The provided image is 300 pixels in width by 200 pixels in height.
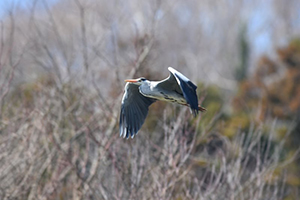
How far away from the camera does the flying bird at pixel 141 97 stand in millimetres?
6219

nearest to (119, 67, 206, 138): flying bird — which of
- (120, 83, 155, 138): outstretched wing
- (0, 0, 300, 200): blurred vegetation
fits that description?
(120, 83, 155, 138): outstretched wing

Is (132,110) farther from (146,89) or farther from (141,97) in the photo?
(146,89)

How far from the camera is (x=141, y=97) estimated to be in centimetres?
A: 682

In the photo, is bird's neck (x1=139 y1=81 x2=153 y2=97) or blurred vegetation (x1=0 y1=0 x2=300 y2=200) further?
blurred vegetation (x1=0 y1=0 x2=300 y2=200)

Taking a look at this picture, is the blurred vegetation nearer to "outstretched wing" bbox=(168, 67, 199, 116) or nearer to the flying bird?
the flying bird

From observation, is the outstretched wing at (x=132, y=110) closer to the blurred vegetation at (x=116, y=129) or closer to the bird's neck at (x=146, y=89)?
the blurred vegetation at (x=116, y=129)

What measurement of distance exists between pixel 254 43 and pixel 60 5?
1207 cm

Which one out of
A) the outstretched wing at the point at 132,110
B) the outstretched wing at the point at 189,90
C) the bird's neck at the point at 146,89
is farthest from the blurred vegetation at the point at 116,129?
the outstretched wing at the point at 189,90

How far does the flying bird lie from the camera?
20.4 feet

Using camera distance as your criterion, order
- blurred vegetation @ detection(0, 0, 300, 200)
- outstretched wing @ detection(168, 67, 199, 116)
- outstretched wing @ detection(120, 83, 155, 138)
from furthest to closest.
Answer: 1. blurred vegetation @ detection(0, 0, 300, 200)
2. outstretched wing @ detection(120, 83, 155, 138)
3. outstretched wing @ detection(168, 67, 199, 116)

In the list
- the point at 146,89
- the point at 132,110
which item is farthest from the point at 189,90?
the point at 132,110

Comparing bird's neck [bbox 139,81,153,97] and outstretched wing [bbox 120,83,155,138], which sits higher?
bird's neck [bbox 139,81,153,97]

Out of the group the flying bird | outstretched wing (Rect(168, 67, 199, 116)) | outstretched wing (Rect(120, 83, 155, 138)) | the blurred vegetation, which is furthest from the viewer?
the blurred vegetation

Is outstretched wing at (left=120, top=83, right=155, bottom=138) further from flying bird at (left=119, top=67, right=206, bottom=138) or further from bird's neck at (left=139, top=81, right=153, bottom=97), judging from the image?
bird's neck at (left=139, top=81, right=153, bottom=97)
